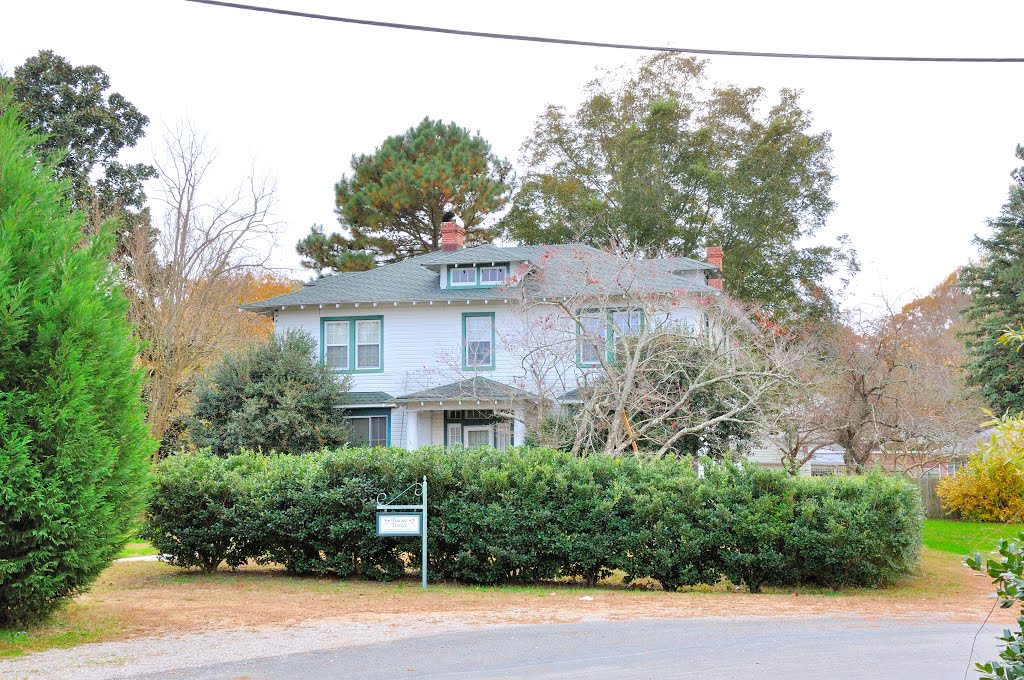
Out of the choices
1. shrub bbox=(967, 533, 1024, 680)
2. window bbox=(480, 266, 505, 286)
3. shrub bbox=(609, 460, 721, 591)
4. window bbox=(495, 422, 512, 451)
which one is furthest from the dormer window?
shrub bbox=(967, 533, 1024, 680)

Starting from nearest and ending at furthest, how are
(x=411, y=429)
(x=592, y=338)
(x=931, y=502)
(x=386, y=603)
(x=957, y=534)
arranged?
(x=386, y=603) < (x=592, y=338) < (x=957, y=534) < (x=411, y=429) < (x=931, y=502)

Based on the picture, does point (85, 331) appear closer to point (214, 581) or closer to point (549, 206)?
point (214, 581)

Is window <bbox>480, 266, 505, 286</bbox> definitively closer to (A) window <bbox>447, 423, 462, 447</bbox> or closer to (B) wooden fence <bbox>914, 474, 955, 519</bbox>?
(A) window <bbox>447, 423, 462, 447</bbox>

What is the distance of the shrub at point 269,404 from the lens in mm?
24281

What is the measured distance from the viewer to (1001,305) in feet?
78.2

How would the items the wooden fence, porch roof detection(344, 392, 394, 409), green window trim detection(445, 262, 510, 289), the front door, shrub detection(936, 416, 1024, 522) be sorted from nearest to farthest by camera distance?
1. shrub detection(936, 416, 1024, 522)
2. porch roof detection(344, 392, 394, 409)
3. the front door
4. green window trim detection(445, 262, 510, 289)
5. the wooden fence

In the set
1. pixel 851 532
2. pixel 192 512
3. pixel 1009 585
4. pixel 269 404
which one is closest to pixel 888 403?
pixel 851 532

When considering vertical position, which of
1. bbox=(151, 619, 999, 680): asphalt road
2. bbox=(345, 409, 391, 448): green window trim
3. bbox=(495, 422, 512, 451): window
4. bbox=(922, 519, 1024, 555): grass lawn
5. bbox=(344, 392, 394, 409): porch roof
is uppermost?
bbox=(344, 392, 394, 409): porch roof

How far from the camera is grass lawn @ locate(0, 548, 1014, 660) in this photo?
10164 millimetres

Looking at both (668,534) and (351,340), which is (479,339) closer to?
(351,340)

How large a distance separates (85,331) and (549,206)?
106 feet

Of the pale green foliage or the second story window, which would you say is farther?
the pale green foliage

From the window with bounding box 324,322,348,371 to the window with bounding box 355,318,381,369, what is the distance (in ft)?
1.10

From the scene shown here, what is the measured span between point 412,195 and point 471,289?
17.6 m
